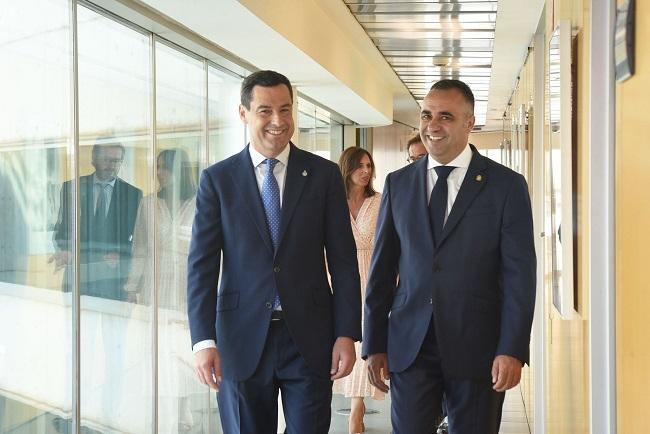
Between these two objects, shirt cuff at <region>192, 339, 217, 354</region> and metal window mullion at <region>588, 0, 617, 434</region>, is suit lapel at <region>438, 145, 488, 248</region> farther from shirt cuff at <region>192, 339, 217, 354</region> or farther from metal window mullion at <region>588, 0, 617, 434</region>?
shirt cuff at <region>192, 339, 217, 354</region>

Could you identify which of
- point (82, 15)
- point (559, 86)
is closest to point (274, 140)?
point (559, 86)

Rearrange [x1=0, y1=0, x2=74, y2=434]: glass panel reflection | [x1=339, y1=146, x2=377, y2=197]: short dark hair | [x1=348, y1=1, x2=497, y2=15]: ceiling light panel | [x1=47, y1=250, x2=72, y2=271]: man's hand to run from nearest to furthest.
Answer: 1. [x1=0, y1=0, x2=74, y2=434]: glass panel reflection
2. [x1=47, y1=250, x2=72, y2=271]: man's hand
3. [x1=339, y1=146, x2=377, y2=197]: short dark hair
4. [x1=348, y1=1, x2=497, y2=15]: ceiling light panel

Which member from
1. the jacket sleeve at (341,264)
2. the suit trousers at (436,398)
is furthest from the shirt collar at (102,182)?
the suit trousers at (436,398)

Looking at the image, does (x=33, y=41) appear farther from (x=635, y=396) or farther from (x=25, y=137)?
(x=635, y=396)

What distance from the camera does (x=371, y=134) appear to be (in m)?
17.8

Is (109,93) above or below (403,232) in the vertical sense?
above

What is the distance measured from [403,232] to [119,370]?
2.66 metres

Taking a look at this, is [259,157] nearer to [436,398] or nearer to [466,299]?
[466,299]

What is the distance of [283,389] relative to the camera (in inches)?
127

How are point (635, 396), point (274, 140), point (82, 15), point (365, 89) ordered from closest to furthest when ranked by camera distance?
1. point (635, 396)
2. point (274, 140)
3. point (82, 15)
4. point (365, 89)

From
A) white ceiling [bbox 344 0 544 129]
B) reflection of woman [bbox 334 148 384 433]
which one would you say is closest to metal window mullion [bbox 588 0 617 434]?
reflection of woman [bbox 334 148 384 433]

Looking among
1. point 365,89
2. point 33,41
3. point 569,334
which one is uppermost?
point 365,89

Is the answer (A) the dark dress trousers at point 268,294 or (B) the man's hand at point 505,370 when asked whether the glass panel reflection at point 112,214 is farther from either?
(B) the man's hand at point 505,370

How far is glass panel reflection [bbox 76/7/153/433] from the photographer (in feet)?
16.4
